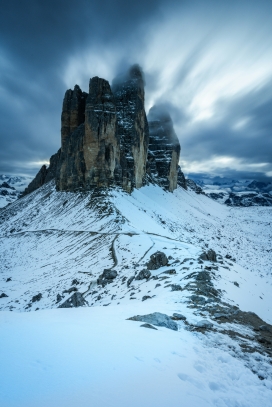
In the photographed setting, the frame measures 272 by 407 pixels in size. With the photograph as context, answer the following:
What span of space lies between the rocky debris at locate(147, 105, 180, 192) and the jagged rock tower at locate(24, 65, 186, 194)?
1.81 m

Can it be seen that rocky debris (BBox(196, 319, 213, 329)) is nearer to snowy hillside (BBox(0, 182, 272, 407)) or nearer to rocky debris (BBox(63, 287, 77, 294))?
snowy hillside (BBox(0, 182, 272, 407))

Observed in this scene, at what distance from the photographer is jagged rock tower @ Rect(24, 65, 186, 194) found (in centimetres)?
4194

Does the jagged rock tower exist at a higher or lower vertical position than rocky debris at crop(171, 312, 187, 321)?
higher

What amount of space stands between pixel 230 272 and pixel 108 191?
29.1 m

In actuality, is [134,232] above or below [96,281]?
above

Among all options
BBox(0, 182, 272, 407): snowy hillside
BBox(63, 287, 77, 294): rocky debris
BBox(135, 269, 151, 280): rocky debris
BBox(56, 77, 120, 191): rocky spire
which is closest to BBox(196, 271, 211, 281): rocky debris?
BBox(0, 182, 272, 407): snowy hillside

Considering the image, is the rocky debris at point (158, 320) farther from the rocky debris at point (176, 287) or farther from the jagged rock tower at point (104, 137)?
the jagged rock tower at point (104, 137)

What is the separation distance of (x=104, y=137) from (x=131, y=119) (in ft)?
45.8

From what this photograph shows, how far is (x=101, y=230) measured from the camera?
28.4 m

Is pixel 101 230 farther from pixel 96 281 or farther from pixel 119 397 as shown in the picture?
pixel 119 397

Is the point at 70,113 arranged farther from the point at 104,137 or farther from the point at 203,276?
the point at 203,276

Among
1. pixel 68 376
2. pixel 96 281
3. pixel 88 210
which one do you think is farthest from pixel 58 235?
pixel 68 376

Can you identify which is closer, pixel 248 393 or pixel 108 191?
pixel 248 393

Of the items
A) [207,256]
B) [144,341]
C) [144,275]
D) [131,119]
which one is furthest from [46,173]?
[144,341]
